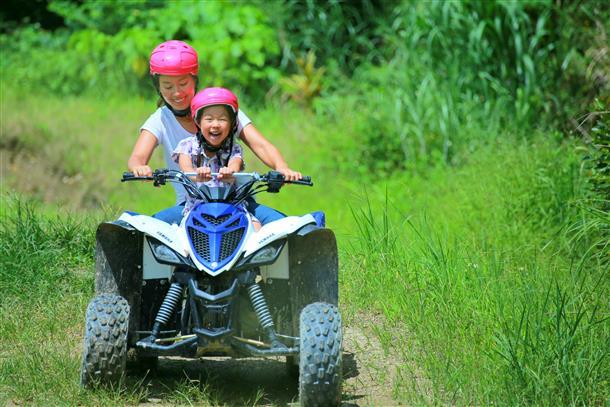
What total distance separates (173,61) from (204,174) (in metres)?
0.95

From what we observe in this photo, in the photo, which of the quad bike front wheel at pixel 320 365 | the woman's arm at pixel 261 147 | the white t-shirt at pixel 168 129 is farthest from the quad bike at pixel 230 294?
the white t-shirt at pixel 168 129

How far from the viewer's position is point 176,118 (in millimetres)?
5906

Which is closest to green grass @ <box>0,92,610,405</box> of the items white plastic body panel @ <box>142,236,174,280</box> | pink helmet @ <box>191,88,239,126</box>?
white plastic body panel @ <box>142,236,174,280</box>

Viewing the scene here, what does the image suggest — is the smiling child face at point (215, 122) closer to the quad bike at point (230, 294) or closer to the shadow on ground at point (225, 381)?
the quad bike at point (230, 294)

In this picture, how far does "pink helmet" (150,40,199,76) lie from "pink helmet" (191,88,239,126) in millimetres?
468

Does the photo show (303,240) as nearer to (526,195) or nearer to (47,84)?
(526,195)

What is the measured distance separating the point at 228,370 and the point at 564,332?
1.74 m

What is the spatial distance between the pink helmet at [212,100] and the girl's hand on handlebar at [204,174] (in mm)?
371

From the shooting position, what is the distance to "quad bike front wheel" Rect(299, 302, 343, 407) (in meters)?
4.69

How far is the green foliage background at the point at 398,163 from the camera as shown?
17.3 ft

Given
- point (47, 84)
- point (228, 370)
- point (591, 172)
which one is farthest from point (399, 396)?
point (47, 84)

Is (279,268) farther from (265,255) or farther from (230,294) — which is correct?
(230,294)

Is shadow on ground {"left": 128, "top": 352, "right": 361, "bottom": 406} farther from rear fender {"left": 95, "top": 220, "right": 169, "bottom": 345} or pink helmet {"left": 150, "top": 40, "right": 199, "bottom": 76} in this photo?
pink helmet {"left": 150, "top": 40, "right": 199, "bottom": 76}

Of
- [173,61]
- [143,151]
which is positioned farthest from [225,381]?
[173,61]
